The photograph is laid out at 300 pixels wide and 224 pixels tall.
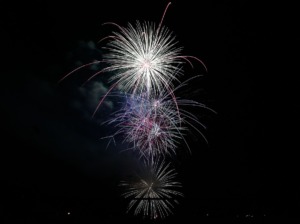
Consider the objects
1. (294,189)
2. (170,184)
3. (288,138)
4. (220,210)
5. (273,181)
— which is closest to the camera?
(220,210)

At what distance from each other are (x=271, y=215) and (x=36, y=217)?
3.95 meters

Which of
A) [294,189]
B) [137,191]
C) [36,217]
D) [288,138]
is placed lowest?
[36,217]

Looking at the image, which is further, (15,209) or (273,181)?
(273,181)

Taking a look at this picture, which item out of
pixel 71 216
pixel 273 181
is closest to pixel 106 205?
pixel 71 216

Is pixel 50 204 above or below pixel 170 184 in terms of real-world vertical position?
below

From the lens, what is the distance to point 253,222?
488cm

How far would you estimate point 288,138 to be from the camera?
11.2 meters

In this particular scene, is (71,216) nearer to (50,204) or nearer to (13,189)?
(50,204)

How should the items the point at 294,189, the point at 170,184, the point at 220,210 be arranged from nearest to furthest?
the point at 220,210 < the point at 294,189 < the point at 170,184

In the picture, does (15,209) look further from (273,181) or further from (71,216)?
(273,181)

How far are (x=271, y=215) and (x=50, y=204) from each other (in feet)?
12.3

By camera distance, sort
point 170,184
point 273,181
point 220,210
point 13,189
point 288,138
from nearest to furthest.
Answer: point 13,189, point 220,210, point 170,184, point 273,181, point 288,138

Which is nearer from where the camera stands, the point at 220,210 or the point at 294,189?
the point at 220,210

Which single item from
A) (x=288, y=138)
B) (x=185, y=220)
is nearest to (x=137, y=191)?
(x=185, y=220)
